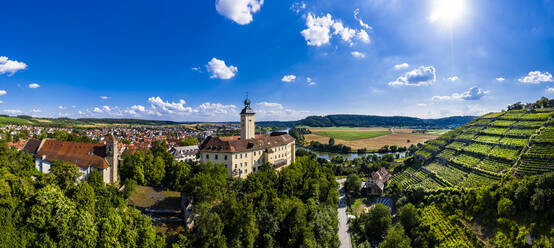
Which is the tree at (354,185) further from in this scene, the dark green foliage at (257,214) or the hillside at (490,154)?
the dark green foliage at (257,214)

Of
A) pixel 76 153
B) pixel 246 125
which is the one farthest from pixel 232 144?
pixel 76 153

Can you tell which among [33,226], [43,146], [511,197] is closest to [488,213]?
[511,197]

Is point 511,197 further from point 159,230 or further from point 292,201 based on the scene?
point 159,230

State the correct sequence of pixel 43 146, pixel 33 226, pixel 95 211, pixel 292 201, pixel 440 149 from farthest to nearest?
pixel 440 149 < pixel 43 146 < pixel 292 201 < pixel 95 211 < pixel 33 226

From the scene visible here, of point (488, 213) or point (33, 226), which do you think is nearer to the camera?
point (33, 226)

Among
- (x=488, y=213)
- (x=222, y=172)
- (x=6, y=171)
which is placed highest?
(x=6, y=171)

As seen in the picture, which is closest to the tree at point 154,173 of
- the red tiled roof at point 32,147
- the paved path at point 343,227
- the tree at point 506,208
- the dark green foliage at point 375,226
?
the red tiled roof at point 32,147

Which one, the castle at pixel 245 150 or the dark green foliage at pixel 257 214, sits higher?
the castle at pixel 245 150
